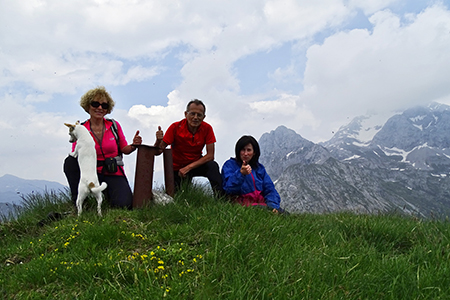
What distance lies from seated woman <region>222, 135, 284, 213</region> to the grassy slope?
43.2 inches

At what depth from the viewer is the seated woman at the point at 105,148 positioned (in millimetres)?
5867

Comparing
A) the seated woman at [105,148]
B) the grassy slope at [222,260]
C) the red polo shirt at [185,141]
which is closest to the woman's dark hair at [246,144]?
the red polo shirt at [185,141]

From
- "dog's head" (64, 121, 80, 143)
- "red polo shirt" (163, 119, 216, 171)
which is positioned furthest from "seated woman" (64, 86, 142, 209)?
"red polo shirt" (163, 119, 216, 171)

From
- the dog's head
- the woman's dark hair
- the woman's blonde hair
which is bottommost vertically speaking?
the woman's dark hair

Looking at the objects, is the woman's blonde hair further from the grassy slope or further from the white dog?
the grassy slope

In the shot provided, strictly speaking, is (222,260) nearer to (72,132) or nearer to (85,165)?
(85,165)

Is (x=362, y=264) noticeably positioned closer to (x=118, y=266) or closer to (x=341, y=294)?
(x=341, y=294)

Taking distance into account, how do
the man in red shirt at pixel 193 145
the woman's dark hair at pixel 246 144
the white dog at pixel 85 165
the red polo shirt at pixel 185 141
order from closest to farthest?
1. the white dog at pixel 85 165
2. the woman's dark hair at pixel 246 144
3. the man in red shirt at pixel 193 145
4. the red polo shirt at pixel 185 141

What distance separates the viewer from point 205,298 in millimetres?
2535

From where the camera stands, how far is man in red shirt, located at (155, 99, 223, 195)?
6.44 metres

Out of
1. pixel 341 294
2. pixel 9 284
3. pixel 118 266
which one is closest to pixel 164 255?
pixel 118 266

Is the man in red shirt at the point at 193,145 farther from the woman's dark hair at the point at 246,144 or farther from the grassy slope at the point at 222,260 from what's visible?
the grassy slope at the point at 222,260

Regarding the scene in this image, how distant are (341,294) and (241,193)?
11.5ft

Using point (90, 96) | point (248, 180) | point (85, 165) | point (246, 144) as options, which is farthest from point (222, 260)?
point (90, 96)
